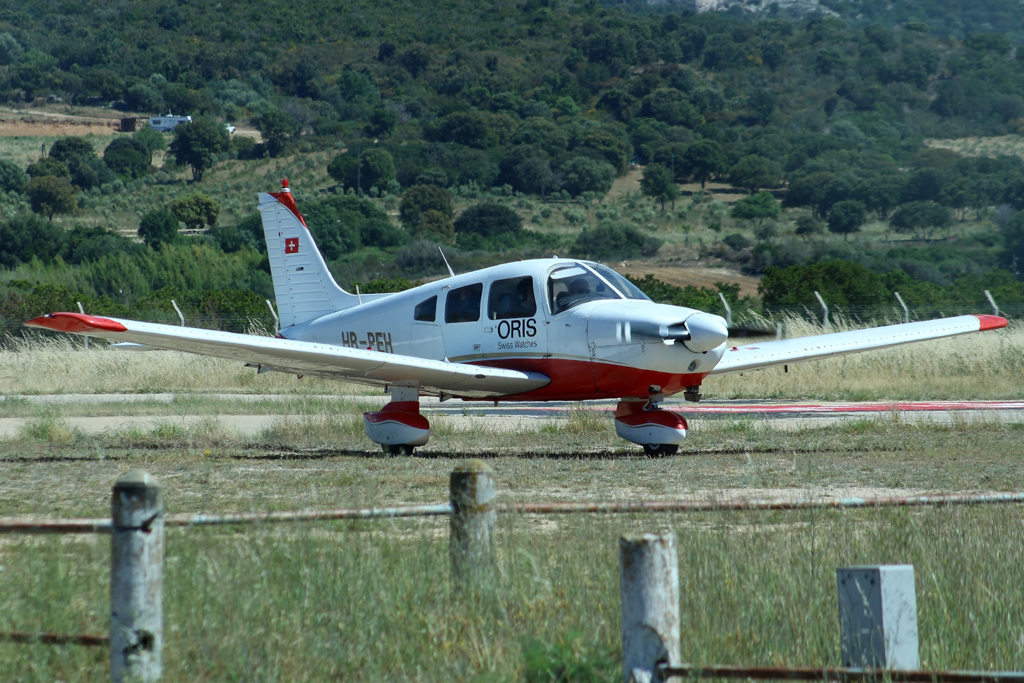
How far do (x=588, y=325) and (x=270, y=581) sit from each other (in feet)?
24.8

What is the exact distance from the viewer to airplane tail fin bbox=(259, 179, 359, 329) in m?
15.2

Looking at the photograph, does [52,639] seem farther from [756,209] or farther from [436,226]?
[756,209]

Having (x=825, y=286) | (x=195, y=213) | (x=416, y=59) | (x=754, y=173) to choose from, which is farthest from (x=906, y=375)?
(x=416, y=59)

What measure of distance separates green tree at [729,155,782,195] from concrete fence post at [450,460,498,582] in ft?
362

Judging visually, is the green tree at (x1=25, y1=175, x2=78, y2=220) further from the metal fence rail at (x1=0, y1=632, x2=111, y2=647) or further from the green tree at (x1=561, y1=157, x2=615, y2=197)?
the metal fence rail at (x1=0, y1=632, x2=111, y2=647)

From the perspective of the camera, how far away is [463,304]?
12508 millimetres

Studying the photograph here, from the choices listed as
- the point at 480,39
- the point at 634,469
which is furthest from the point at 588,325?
the point at 480,39

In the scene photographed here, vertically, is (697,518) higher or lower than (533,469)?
lower

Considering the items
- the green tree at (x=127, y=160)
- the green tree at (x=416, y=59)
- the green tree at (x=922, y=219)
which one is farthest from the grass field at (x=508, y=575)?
the green tree at (x=416, y=59)

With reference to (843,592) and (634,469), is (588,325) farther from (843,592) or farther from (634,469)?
(843,592)

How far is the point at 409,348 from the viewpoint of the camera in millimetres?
13047

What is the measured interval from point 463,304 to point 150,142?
11793cm

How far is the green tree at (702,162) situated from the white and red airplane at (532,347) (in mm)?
103251

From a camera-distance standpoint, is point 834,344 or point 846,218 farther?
point 846,218
